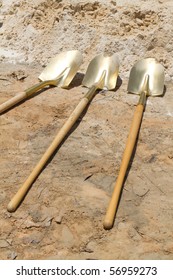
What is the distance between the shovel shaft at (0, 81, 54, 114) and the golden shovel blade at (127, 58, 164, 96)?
0.84 meters

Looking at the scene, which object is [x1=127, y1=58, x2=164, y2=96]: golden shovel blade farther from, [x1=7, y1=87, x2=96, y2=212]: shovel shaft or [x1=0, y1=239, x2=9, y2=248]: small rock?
[x1=0, y1=239, x2=9, y2=248]: small rock

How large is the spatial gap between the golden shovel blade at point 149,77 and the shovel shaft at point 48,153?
0.47 m

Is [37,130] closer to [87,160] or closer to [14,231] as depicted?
[87,160]

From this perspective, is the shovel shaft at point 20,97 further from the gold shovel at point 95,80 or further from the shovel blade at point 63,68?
the gold shovel at point 95,80

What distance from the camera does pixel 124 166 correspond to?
9.34 ft

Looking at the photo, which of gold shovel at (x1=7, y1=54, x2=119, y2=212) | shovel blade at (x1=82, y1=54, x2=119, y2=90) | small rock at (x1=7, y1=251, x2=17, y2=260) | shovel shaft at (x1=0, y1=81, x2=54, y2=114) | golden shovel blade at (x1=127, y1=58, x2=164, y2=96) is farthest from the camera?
shovel blade at (x1=82, y1=54, x2=119, y2=90)

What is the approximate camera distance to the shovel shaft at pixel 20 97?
3.61 metres

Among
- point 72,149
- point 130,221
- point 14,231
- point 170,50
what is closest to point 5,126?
point 72,149

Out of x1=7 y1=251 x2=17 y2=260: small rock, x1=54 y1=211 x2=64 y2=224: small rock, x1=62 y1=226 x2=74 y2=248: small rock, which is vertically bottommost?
x1=7 y1=251 x2=17 y2=260: small rock

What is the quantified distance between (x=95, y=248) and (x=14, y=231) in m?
0.48

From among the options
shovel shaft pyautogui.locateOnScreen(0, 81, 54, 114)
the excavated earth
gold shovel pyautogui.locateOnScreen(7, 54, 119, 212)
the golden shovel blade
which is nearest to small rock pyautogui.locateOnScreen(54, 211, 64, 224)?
the excavated earth

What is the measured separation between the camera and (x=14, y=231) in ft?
8.01

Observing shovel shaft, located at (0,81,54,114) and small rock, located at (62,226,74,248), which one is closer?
small rock, located at (62,226,74,248)

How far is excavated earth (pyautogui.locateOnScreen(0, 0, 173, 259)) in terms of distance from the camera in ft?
7.95
